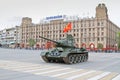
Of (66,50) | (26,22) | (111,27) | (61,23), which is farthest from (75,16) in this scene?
(66,50)

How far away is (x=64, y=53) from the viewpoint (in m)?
19.0

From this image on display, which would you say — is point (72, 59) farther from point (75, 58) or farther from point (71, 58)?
point (75, 58)

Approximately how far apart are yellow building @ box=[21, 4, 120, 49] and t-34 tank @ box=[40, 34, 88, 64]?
2945 inches

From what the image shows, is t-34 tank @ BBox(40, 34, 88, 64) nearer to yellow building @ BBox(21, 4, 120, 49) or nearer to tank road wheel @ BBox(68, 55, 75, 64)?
tank road wheel @ BBox(68, 55, 75, 64)

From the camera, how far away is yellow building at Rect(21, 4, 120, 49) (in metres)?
106

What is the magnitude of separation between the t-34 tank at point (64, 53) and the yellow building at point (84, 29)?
74797 millimetres

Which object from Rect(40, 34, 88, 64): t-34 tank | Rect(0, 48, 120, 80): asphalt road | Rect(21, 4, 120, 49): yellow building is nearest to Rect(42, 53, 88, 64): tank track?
Rect(40, 34, 88, 64): t-34 tank

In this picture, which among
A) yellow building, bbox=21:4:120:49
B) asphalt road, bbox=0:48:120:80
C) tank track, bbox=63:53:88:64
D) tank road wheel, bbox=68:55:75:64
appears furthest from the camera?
yellow building, bbox=21:4:120:49

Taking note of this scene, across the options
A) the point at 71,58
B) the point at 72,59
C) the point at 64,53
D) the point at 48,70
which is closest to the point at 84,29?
the point at 72,59

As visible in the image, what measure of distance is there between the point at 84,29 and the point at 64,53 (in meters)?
95.3

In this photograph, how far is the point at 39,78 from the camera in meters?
10.2

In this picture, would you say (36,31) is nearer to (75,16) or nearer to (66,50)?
(75,16)

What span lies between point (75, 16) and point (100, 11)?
1245 centimetres

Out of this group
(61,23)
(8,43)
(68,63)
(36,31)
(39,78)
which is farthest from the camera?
(8,43)
